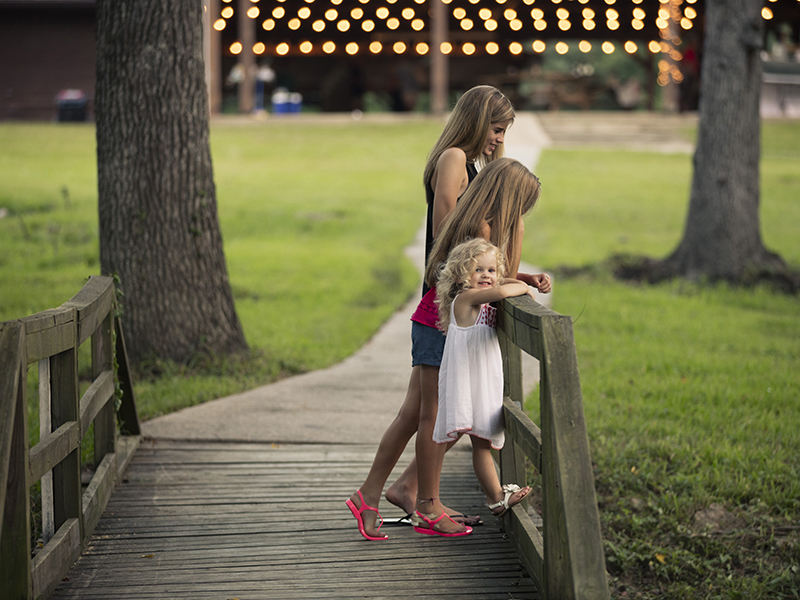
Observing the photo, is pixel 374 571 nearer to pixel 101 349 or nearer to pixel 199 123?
pixel 101 349

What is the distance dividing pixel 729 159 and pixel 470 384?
760cm

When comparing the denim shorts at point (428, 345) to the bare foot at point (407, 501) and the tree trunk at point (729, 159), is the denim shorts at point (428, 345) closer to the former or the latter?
the bare foot at point (407, 501)

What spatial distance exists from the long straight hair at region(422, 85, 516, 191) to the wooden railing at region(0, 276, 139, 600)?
5.11 feet

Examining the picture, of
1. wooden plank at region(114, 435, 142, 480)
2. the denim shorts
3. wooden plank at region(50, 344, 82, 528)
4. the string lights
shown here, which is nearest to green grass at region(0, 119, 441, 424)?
wooden plank at region(114, 435, 142, 480)

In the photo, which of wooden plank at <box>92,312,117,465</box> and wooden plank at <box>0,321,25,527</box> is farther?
wooden plank at <box>92,312,117,465</box>

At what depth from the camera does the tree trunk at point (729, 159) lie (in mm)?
9531

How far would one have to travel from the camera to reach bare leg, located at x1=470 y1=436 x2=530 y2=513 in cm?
330

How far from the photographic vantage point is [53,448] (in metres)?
2.95

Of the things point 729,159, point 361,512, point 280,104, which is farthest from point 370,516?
point 280,104

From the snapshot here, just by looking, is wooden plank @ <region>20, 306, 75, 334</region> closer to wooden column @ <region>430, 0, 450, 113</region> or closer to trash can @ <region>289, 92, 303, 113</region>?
wooden column @ <region>430, 0, 450, 113</region>

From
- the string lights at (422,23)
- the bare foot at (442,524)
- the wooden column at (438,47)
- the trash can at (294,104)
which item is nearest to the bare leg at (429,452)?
the bare foot at (442,524)

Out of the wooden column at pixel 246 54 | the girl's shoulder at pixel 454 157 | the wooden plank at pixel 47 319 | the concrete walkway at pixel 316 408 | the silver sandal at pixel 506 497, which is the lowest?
the concrete walkway at pixel 316 408

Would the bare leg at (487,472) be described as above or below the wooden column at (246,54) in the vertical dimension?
below

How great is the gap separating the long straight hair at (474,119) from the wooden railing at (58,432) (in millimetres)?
1558
